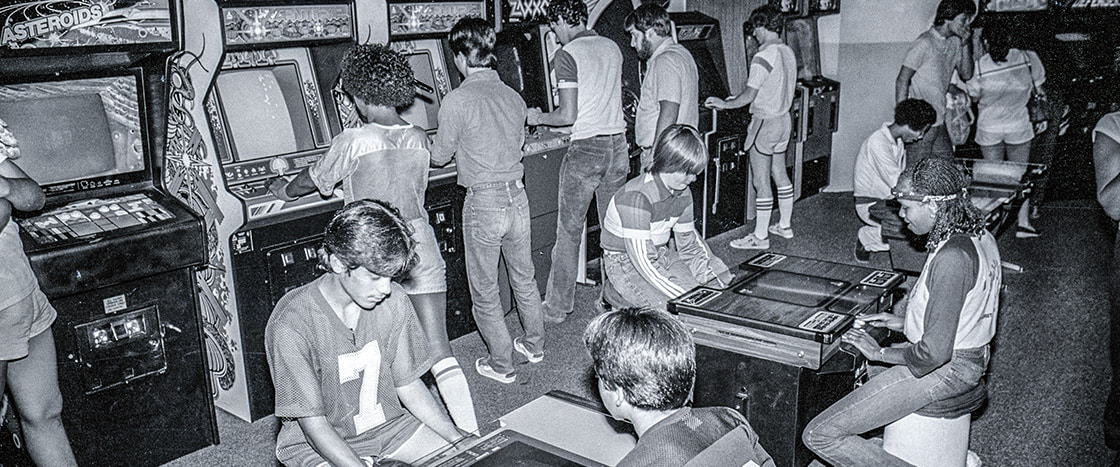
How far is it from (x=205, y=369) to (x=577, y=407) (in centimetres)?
163

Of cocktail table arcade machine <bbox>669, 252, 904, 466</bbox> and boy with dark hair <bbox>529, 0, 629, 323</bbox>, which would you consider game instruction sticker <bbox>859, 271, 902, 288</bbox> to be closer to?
cocktail table arcade machine <bbox>669, 252, 904, 466</bbox>

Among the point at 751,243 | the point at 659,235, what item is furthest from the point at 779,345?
the point at 751,243

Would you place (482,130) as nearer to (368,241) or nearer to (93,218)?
(93,218)

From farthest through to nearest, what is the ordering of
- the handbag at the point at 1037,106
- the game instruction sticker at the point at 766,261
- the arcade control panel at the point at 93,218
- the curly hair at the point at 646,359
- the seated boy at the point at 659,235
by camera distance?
the handbag at the point at 1037,106 < the game instruction sticker at the point at 766,261 < the seated boy at the point at 659,235 < the arcade control panel at the point at 93,218 < the curly hair at the point at 646,359

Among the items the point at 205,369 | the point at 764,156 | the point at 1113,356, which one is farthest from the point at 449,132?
the point at 764,156

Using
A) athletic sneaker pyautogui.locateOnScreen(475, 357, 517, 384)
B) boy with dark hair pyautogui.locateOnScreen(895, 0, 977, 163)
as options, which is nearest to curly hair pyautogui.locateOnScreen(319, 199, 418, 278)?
athletic sneaker pyautogui.locateOnScreen(475, 357, 517, 384)

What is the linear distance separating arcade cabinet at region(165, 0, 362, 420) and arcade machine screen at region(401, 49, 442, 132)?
48 centimetres

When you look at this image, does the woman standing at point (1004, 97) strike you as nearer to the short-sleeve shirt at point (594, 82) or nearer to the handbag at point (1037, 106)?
the handbag at point (1037, 106)

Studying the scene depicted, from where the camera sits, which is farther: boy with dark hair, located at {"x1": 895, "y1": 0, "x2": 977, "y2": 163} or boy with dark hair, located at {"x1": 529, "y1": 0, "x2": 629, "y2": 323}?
boy with dark hair, located at {"x1": 895, "y1": 0, "x2": 977, "y2": 163}

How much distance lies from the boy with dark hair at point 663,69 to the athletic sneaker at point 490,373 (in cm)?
158

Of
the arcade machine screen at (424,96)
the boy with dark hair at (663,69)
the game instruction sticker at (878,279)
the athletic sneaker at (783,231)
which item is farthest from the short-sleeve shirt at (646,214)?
the athletic sneaker at (783,231)

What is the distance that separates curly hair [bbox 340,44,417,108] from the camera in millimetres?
3221

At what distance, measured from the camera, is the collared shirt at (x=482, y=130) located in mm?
3789

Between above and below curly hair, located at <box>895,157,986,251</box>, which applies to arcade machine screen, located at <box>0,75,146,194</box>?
above
